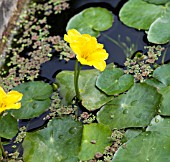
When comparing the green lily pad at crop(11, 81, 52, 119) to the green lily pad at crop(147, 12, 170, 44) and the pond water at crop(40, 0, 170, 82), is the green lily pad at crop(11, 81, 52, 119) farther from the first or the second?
the green lily pad at crop(147, 12, 170, 44)

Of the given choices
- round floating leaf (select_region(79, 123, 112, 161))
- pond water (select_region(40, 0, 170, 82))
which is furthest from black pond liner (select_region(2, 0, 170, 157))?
round floating leaf (select_region(79, 123, 112, 161))

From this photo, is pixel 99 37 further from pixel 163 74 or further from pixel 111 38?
pixel 163 74

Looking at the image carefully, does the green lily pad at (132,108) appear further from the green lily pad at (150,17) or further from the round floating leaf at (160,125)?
the green lily pad at (150,17)

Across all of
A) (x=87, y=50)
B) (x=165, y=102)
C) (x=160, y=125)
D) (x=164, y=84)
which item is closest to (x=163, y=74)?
(x=164, y=84)

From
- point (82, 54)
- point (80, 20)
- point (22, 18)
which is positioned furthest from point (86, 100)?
point (22, 18)

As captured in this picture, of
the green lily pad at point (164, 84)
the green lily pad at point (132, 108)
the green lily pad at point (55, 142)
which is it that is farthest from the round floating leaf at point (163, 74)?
the green lily pad at point (55, 142)

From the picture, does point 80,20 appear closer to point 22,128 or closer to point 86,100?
point 86,100
